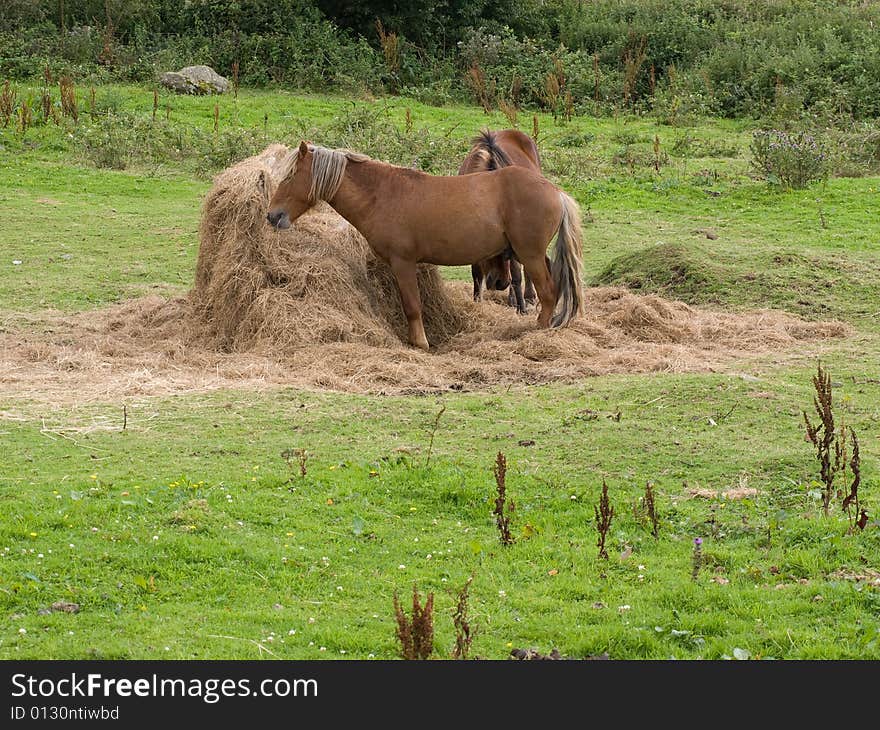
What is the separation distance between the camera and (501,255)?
12.1 meters

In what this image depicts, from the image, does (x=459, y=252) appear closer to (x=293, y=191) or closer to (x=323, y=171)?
(x=323, y=171)

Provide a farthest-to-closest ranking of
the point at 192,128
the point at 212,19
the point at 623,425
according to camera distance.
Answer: the point at 212,19 → the point at 192,128 → the point at 623,425

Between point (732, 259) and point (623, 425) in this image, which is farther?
point (732, 259)

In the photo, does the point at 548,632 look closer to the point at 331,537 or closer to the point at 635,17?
the point at 331,537

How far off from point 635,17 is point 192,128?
40.0 feet

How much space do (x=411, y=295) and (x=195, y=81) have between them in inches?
575

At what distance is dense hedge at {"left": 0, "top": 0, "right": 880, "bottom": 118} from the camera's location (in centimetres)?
2402

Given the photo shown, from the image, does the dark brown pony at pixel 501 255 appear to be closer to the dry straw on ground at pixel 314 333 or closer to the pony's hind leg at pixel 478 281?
the pony's hind leg at pixel 478 281

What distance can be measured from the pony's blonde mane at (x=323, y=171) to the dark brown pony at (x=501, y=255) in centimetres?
185

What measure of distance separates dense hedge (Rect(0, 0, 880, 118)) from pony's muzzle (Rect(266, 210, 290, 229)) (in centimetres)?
1335

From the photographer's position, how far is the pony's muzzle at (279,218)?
1060 centimetres

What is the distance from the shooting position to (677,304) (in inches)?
470

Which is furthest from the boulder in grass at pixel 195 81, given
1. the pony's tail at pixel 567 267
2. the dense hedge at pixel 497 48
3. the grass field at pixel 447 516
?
the pony's tail at pixel 567 267

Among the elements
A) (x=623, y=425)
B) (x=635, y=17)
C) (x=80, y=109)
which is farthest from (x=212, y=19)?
(x=623, y=425)
